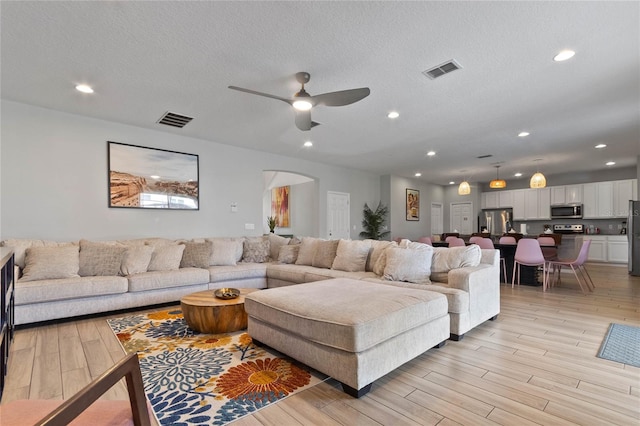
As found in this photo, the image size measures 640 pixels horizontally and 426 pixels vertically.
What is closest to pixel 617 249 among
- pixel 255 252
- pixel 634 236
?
pixel 634 236

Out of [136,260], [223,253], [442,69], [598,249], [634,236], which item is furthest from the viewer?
[598,249]

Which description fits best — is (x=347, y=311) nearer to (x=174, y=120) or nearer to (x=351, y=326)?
(x=351, y=326)

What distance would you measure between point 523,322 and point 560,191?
26.0ft

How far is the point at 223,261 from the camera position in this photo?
500cm

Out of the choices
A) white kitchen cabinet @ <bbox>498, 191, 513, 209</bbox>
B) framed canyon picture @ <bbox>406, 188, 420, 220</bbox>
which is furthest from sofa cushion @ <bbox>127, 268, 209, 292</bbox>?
white kitchen cabinet @ <bbox>498, 191, 513, 209</bbox>

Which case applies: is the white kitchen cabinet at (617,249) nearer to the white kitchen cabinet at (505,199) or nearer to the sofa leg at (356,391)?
the white kitchen cabinet at (505,199)

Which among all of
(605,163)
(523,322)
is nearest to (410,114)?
(523,322)

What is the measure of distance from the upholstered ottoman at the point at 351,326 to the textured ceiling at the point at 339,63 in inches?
84.9

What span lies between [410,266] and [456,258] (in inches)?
20.2

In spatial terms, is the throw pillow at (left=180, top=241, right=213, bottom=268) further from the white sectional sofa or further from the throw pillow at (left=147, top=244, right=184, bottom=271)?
the throw pillow at (left=147, top=244, right=184, bottom=271)

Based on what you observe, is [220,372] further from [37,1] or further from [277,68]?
[37,1]

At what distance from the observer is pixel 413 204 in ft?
34.0

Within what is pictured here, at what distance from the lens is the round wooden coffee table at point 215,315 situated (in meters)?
3.05

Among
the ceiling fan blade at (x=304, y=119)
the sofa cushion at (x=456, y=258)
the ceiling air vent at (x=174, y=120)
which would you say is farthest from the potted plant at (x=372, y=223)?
the ceiling fan blade at (x=304, y=119)
